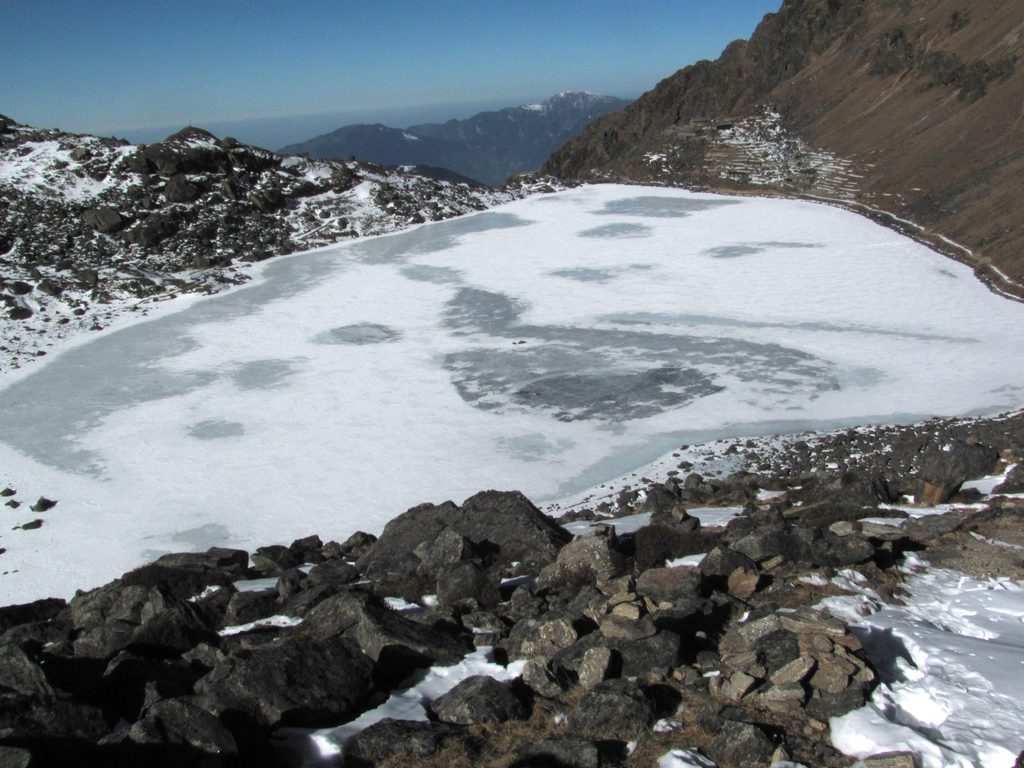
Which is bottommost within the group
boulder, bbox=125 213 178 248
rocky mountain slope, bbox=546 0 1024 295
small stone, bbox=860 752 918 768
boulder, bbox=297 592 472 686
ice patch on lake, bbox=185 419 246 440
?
ice patch on lake, bbox=185 419 246 440

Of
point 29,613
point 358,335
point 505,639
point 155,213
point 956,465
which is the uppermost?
point 155,213

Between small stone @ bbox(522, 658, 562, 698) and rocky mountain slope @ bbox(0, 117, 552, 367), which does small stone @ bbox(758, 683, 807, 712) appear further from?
rocky mountain slope @ bbox(0, 117, 552, 367)

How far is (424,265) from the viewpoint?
133 feet

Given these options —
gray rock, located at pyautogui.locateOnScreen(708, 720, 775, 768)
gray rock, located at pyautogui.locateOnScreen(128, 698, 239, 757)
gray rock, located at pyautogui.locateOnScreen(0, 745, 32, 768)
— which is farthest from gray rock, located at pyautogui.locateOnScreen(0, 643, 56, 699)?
gray rock, located at pyautogui.locateOnScreen(708, 720, 775, 768)

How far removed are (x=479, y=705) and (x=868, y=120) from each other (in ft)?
210

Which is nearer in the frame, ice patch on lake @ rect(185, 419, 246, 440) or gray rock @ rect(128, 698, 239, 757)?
gray rock @ rect(128, 698, 239, 757)

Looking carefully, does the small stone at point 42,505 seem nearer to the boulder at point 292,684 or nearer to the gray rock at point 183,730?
the boulder at point 292,684

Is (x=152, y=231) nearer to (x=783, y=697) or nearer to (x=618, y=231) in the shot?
(x=618, y=231)

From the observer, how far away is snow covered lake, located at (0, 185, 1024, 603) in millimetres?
18484

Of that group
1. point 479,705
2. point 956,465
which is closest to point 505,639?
point 479,705

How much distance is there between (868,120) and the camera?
60625 millimetres

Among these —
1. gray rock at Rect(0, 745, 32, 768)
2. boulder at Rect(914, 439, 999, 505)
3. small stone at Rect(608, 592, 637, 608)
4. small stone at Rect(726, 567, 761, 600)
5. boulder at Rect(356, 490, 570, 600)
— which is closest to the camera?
gray rock at Rect(0, 745, 32, 768)

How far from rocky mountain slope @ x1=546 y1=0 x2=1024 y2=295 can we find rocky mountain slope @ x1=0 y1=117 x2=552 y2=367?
22006mm

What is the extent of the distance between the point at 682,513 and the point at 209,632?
329 inches
